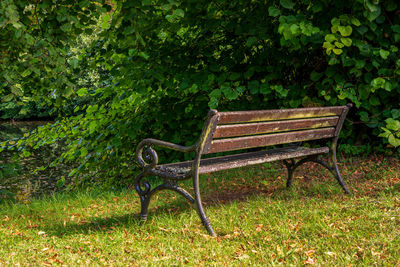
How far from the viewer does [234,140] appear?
334 cm

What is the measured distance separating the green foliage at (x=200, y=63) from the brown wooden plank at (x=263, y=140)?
0.99m

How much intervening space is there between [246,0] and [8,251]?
3988 millimetres

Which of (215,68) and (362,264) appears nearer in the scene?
(362,264)

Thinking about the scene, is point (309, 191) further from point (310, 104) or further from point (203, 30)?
point (203, 30)

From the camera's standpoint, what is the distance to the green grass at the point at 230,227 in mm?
2752

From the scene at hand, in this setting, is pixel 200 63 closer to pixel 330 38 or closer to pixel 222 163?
pixel 330 38

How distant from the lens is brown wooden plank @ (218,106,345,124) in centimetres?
313

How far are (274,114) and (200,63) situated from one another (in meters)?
2.63

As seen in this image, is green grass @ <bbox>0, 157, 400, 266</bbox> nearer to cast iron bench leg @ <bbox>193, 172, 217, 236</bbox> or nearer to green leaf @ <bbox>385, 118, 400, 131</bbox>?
cast iron bench leg @ <bbox>193, 172, 217, 236</bbox>

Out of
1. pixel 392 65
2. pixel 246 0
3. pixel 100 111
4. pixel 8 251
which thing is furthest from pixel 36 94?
pixel 392 65

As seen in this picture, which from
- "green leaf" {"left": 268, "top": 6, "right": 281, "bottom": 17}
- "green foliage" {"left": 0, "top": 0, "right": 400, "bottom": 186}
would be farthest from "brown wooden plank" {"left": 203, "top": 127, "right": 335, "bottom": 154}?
"green leaf" {"left": 268, "top": 6, "right": 281, "bottom": 17}

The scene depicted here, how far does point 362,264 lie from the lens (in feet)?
8.25

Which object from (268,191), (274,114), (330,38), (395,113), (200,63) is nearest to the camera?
(274,114)

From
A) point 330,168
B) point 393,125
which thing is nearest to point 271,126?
point 330,168
